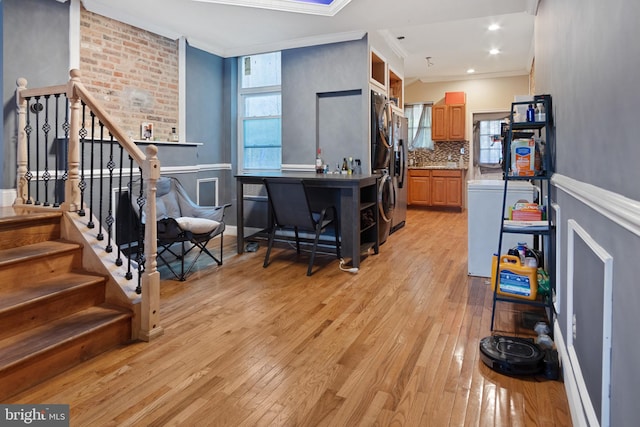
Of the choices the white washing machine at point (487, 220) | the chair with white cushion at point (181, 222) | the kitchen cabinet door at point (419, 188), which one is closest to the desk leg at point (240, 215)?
the chair with white cushion at point (181, 222)

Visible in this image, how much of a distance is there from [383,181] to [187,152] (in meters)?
2.44

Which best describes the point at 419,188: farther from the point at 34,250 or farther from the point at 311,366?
the point at 34,250

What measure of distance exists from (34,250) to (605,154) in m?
3.07

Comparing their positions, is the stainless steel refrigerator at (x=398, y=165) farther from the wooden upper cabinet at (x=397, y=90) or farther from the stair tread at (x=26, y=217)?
the stair tread at (x=26, y=217)

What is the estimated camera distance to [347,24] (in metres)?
4.89

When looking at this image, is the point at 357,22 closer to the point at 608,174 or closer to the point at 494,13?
the point at 494,13

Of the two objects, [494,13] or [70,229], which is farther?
[494,13]

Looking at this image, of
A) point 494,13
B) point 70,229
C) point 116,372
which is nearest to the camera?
point 116,372

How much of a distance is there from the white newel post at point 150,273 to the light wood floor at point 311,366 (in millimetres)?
94

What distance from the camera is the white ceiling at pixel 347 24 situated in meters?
4.29

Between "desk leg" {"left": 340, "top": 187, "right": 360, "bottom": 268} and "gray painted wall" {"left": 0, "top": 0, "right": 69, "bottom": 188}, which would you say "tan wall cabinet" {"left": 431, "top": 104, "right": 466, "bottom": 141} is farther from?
"gray painted wall" {"left": 0, "top": 0, "right": 69, "bottom": 188}

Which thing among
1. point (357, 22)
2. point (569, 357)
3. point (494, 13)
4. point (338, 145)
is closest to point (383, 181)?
point (338, 145)

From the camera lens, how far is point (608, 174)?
1290 mm

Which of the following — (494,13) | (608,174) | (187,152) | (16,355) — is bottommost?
(16,355)
